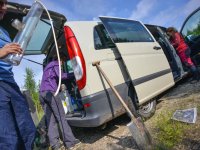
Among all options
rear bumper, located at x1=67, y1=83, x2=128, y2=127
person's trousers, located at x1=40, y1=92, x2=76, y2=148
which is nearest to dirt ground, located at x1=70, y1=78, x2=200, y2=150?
person's trousers, located at x1=40, y1=92, x2=76, y2=148

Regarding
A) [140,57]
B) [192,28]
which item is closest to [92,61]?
[140,57]

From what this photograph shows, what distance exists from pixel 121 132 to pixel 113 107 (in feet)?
2.08

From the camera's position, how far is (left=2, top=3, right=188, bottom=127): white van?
3.58 meters

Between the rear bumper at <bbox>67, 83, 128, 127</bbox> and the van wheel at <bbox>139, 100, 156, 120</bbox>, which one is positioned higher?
the rear bumper at <bbox>67, 83, 128, 127</bbox>

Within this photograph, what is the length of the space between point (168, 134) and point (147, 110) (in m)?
1.32

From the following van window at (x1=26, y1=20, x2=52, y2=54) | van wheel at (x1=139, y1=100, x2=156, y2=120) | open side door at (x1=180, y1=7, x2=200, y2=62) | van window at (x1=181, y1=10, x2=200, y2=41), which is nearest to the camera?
van window at (x1=26, y1=20, x2=52, y2=54)

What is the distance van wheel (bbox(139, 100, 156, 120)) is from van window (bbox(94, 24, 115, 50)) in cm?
130

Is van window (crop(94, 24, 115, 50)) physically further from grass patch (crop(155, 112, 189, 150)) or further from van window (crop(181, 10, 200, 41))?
van window (crop(181, 10, 200, 41))

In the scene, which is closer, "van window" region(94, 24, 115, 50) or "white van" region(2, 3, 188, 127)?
"white van" region(2, 3, 188, 127)

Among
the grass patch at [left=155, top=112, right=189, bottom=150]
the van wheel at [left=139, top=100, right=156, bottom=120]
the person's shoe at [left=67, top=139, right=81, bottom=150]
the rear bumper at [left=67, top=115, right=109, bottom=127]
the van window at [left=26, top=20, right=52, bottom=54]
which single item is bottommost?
the grass patch at [left=155, top=112, right=189, bottom=150]

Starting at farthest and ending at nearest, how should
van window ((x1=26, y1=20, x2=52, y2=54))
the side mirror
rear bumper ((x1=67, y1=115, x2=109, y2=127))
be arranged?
van window ((x1=26, y1=20, x2=52, y2=54))
rear bumper ((x1=67, y1=115, x2=109, y2=127))
the side mirror

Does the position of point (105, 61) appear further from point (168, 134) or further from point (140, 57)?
point (168, 134)

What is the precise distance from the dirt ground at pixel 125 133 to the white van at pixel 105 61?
15.1 inches

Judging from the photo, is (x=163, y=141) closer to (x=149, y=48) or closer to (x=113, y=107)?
(x=113, y=107)
